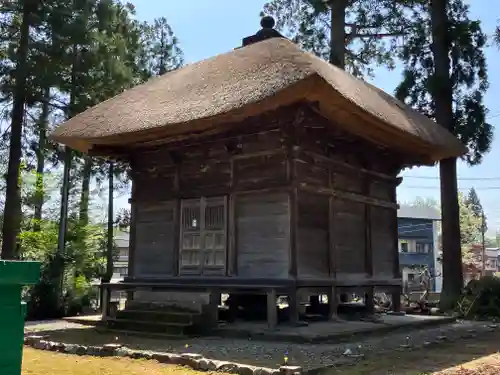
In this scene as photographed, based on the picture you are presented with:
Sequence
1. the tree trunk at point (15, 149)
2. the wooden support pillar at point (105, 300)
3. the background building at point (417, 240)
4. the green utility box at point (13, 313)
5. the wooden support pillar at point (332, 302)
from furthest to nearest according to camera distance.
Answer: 1. the background building at point (417, 240)
2. the tree trunk at point (15, 149)
3. the wooden support pillar at point (105, 300)
4. the wooden support pillar at point (332, 302)
5. the green utility box at point (13, 313)

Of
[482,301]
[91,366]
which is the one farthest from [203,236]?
[482,301]

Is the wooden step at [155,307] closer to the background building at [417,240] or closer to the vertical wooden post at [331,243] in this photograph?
the vertical wooden post at [331,243]

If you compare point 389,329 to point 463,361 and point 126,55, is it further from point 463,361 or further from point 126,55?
point 126,55

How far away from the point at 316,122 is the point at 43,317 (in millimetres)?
9266

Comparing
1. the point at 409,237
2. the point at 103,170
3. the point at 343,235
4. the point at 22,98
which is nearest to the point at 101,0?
the point at 22,98

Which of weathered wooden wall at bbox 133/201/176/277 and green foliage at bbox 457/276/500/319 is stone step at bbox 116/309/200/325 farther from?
green foliage at bbox 457/276/500/319

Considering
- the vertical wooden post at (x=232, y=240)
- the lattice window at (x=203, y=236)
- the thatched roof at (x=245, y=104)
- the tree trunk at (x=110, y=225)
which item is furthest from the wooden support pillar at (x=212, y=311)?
the tree trunk at (x=110, y=225)

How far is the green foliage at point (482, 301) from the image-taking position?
569 inches

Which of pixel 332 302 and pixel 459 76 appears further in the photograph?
pixel 459 76

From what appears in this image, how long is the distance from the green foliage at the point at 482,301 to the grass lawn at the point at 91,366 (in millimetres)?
10938

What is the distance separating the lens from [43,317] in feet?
45.9

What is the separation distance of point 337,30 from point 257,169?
11150 mm

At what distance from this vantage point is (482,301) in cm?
1484

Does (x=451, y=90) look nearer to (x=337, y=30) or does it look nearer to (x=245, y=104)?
(x=337, y=30)
